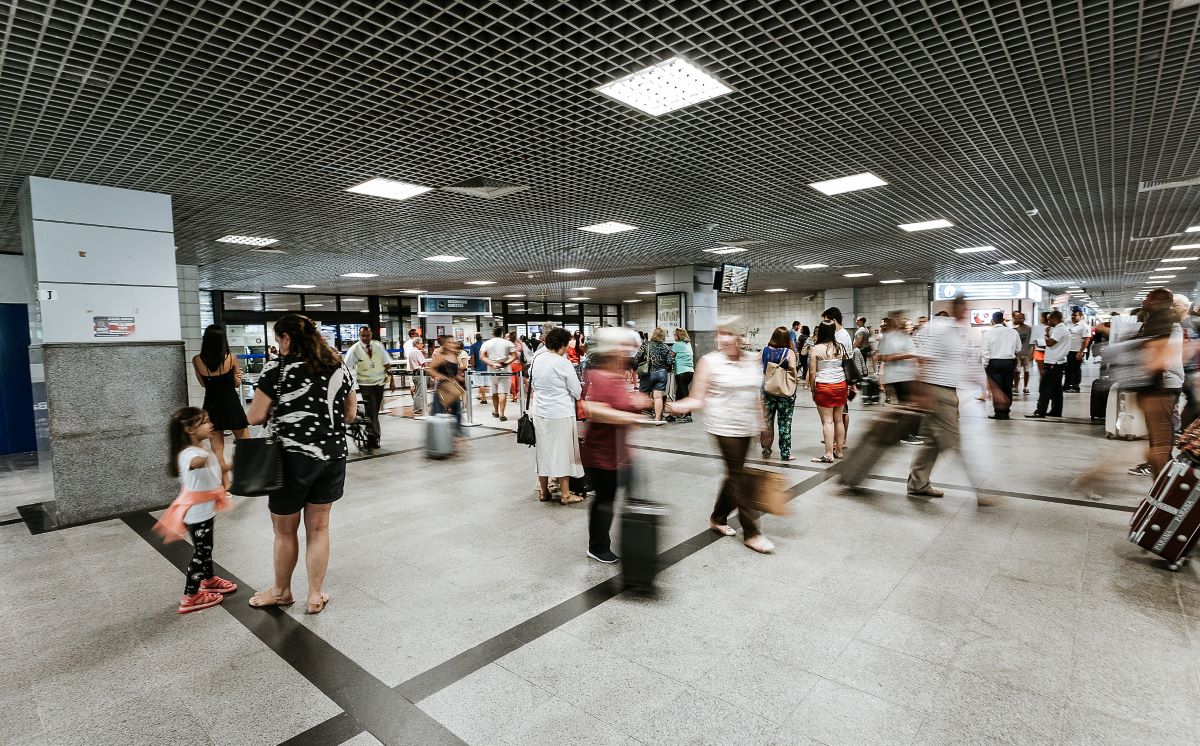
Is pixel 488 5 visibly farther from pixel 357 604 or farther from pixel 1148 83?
pixel 1148 83

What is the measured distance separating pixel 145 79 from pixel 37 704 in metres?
3.33

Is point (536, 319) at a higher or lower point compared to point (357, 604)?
higher

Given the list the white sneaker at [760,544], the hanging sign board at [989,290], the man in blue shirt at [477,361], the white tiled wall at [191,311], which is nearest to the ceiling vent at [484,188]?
the white sneaker at [760,544]

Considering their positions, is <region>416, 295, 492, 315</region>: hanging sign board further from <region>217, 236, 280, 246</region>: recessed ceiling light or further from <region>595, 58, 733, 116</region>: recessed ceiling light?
<region>595, 58, 733, 116</region>: recessed ceiling light

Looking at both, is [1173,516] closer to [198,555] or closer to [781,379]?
[781,379]

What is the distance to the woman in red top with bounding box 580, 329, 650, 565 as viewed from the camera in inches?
124

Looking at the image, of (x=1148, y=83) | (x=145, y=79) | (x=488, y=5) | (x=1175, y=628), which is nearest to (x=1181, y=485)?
(x=1175, y=628)

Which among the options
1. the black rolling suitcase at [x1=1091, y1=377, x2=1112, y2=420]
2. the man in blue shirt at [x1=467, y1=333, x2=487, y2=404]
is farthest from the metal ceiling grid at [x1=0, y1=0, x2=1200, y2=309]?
the man in blue shirt at [x1=467, y1=333, x2=487, y2=404]

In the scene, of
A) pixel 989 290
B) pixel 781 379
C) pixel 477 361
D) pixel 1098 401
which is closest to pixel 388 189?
pixel 781 379

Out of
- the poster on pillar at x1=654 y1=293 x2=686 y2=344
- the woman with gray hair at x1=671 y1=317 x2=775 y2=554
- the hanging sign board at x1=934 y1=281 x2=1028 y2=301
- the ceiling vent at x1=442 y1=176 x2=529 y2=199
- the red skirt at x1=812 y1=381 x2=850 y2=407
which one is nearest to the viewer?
the woman with gray hair at x1=671 y1=317 x2=775 y2=554

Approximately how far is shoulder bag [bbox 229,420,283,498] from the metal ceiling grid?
2.12 m

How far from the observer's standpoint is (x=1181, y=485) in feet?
10.3

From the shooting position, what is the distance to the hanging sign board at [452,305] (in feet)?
65.3

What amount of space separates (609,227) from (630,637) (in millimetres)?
6717
